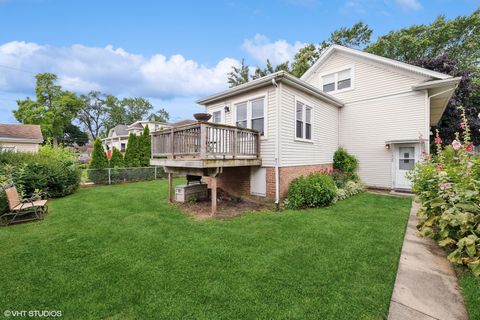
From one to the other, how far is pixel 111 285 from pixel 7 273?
1.87 m

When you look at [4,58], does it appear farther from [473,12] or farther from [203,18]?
[473,12]

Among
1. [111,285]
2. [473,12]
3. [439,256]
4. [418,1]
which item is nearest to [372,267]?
[439,256]

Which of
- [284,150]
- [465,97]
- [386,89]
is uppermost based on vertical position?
[465,97]

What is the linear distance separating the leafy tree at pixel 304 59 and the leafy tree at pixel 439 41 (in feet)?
16.7

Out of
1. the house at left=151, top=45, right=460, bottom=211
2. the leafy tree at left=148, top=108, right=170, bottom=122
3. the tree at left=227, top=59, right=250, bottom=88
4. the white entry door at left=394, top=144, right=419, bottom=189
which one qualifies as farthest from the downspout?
the leafy tree at left=148, top=108, right=170, bottom=122

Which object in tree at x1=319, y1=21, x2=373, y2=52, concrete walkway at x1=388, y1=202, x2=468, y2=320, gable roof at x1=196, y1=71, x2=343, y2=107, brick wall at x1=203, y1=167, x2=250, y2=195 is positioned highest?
tree at x1=319, y1=21, x2=373, y2=52

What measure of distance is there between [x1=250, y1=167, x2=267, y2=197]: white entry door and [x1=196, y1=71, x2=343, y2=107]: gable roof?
298 centimetres

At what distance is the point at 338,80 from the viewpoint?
11484mm

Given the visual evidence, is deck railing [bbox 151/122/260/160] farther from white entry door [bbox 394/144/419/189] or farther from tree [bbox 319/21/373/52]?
tree [bbox 319/21/373/52]

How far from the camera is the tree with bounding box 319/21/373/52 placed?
2111cm

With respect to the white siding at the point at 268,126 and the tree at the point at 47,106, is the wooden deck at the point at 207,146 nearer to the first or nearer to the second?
the white siding at the point at 268,126

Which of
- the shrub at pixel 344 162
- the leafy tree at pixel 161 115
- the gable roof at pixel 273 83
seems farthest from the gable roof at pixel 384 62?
the leafy tree at pixel 161 115

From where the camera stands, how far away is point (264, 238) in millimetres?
4586

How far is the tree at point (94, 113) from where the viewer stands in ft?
149
